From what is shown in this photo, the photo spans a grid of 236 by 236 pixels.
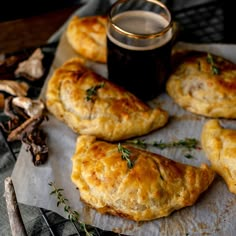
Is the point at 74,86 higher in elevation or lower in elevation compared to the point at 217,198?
higher

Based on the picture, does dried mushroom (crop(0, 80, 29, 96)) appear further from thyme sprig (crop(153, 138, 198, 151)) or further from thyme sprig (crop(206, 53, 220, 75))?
thyme sprig (crop(206, 53, 220, 75))

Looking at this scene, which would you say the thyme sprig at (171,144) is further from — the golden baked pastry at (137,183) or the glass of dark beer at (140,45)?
the glass of dark beer at (140,45)

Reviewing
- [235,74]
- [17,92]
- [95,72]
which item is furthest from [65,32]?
[235,74]

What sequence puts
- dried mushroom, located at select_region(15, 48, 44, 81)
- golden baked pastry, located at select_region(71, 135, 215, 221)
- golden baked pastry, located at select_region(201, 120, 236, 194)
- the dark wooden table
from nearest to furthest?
golden baked pastry, located at select_region(71, 135, 215, 221)
golden baked pastry, located at select_region(201, 120, 236, 194)
dried mushroom, located at select_region(15, 48, 44, 81)
the dark wooden table

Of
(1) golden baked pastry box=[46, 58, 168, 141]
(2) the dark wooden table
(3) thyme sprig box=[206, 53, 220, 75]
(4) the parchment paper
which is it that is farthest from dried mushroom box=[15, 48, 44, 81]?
(3) thyme sprig box=[206, 53, 220, 75]

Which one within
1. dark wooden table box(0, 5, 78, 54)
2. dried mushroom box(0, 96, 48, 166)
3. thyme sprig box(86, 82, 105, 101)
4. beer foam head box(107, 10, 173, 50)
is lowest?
dark wooden table box(0, 5, 78, 54)

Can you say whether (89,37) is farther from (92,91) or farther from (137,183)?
(137,183)

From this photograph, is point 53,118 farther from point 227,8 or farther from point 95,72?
point 227,8

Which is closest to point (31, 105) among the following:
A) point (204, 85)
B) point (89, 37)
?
point (89, 37)
